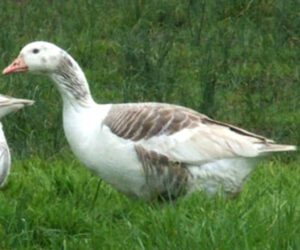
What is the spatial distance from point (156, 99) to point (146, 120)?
12.1 feet

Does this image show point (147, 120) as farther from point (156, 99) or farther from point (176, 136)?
point (156, 99)

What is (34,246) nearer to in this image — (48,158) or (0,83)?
(48,158)

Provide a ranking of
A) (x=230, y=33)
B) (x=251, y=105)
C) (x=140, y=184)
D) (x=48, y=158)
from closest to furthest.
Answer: (x=140, y=184)
(x=48, y=158)
(x=251, y=105)
(x=230, y=33)

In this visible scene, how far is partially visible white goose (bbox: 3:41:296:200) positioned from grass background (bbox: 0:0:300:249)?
214mm

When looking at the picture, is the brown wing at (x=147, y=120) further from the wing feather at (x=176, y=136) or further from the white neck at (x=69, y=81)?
the white neck at (x=69, y=81)

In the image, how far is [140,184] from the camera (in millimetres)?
8391

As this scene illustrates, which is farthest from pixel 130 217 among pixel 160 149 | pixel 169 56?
pixel 169 56

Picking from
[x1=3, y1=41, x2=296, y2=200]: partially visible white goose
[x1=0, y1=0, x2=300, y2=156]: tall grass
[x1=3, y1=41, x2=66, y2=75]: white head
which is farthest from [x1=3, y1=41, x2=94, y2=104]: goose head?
[x1=0, y1=0, x2=300, y2=156]: tall grass

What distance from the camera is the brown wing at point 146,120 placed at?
845cm

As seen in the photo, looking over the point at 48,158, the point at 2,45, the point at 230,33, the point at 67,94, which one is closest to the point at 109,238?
the point at 67,94

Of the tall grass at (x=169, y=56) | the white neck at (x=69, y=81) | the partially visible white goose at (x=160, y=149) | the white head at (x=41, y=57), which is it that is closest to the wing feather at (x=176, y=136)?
the partially visible white goose at (x=160, y=149)

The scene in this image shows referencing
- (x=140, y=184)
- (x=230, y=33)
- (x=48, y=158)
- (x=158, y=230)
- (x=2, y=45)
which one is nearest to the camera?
(x=158, y=230)

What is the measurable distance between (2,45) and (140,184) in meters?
5.39

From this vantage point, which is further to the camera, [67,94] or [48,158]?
[48,158]
